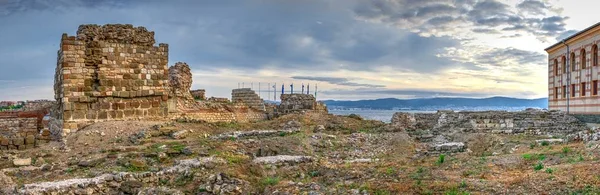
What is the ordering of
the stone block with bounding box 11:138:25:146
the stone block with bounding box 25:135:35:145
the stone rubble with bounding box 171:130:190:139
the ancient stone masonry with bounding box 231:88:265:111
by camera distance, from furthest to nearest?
1. the ancient stone masonry with bounding box 231:88:265:111
2. the stone rubble with bounding box 171:130:190:139
3. the stone block with bounding box 25:135:35:145
4. the stone block with bounding box 11:138:25:146

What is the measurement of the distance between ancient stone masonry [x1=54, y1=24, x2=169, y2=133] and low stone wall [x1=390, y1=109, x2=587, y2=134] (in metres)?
12.7

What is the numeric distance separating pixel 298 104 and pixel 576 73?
2472 cm

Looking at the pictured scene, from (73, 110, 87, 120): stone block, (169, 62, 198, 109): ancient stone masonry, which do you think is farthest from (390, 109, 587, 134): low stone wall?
(73, 110, 87, 120): stone block

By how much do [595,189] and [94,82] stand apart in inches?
664

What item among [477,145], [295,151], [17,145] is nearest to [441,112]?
[477,145]

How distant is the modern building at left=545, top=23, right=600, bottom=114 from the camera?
1390 inches

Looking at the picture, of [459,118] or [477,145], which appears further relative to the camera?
[459,118]

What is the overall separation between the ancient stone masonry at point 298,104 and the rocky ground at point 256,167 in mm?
11110

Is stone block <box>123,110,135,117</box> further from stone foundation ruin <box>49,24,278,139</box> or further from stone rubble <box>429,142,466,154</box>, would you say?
stone rubble <box>429,142,466,154</box>

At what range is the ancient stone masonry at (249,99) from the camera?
35.2 meters

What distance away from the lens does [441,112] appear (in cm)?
2988

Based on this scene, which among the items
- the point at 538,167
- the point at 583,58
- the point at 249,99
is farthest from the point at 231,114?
the point at 583,58

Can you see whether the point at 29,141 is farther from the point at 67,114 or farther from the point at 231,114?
the point at 231,114

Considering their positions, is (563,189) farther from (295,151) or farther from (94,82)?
(94,82)
